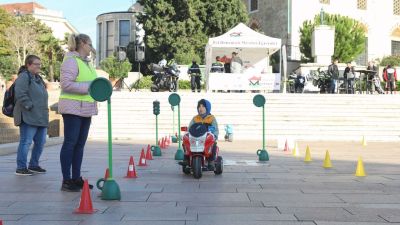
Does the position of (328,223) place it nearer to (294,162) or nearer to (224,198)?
(224,198)

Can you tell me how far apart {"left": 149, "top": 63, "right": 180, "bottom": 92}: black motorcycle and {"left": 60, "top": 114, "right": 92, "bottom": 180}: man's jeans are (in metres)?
21.3

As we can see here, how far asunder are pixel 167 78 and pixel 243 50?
17.9 feet

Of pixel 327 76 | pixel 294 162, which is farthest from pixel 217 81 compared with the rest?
pixel 294 162

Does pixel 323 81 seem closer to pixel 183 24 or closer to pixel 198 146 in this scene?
pixel 183 24

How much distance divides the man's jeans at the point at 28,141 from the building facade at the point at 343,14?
4163 cm

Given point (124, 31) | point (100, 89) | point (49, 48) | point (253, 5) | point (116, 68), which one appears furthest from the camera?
point (124, 31)

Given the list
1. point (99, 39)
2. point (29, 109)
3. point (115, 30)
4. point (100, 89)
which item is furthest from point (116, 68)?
point (100, 89)

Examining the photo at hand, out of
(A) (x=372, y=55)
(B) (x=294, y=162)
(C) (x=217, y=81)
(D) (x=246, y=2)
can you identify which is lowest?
(B) (x=294, y=162)

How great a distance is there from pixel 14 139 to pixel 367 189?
1002 cm

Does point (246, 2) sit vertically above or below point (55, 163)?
above

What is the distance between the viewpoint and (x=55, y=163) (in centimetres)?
1089

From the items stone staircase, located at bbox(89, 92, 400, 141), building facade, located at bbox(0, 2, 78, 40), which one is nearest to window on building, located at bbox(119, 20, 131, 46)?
building facade, located at bbox(0, 2, 78, 40)

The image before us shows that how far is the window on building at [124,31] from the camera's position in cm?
6769

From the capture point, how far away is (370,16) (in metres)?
53.8
